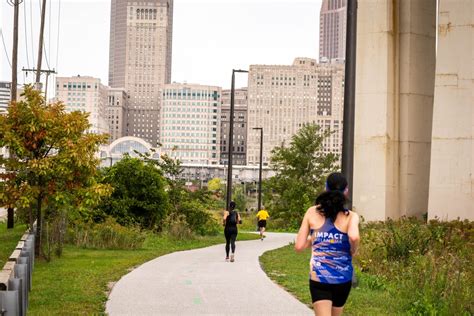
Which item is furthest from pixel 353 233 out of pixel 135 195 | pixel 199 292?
pixel 135 195

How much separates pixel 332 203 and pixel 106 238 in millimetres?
19845

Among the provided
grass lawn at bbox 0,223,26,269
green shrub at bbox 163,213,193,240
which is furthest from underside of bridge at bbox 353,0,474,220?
grass lawn at bbox 0,223,26,269

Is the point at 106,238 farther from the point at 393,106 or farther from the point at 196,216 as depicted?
the point at 393,106

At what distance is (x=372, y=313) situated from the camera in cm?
1131

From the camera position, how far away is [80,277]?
52.3 ft

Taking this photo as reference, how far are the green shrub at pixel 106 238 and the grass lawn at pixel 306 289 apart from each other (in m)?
4.78

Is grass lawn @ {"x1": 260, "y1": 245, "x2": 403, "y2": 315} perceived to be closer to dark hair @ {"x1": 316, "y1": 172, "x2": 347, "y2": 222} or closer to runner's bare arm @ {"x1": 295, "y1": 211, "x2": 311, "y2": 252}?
runner's bare arm @ {"x1": 295, "y1": 211, "x2": 311, "y2": 252}

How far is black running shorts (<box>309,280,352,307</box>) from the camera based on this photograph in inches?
270

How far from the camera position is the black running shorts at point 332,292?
270 inches

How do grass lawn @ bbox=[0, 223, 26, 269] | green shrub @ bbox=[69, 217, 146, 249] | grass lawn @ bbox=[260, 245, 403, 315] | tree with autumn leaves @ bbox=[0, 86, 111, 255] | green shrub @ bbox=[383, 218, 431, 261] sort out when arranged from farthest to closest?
1. green shrub @ bbox=[69, 217, 146, 249]
2. grass lawn @ bbox=[0, 223, 26, 269]
3. tree with autumn leaves @ bbox=[0, 86, 111, 255]
4. green shrub @ bbox=[383, 218, 431, 261]
5. grass lawn @ bbox=[260, 245, 403, 315]

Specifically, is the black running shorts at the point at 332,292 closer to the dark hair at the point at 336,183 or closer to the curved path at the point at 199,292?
the dark hair at the point at 336,183

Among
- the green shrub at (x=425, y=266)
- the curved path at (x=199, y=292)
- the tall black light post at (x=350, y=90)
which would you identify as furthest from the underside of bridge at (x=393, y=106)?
the tall black light post at (x=350, y=90)

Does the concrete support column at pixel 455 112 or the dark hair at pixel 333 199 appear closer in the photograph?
the dark hair at pixel 333 199

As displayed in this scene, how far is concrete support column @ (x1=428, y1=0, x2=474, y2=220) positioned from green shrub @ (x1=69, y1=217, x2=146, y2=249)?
954 cm
